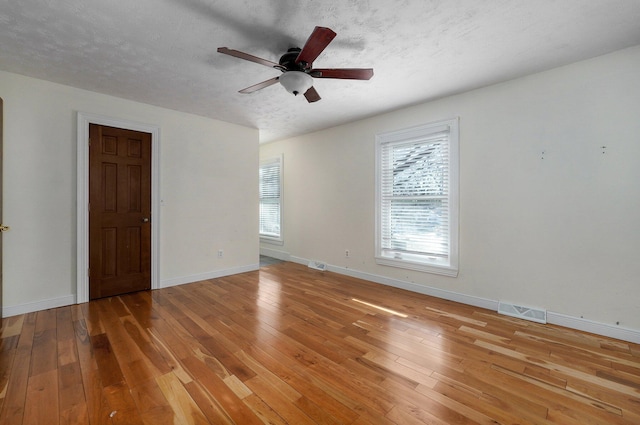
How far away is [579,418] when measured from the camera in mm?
1582

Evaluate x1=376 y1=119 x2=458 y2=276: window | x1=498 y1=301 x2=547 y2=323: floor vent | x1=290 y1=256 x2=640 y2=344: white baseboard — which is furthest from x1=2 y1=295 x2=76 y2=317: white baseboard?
x1=498 y1=301 x2=547 y2=323: floor vent

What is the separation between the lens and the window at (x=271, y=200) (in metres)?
6.16

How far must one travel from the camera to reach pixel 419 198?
3.85 meters

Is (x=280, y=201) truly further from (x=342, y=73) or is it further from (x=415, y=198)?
(x=342, y=73)

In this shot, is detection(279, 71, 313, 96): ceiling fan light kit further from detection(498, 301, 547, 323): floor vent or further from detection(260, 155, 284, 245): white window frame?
detection(260, 155, 284, 245): white window frame

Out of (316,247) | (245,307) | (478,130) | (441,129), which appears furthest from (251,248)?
(478,130)

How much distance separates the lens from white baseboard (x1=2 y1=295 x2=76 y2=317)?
9.67ft

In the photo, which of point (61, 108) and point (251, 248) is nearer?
point (61, 108)

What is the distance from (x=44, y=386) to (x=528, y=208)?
4.53m

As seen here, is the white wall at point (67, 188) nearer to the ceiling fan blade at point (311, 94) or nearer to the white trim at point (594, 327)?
the ceiling fan blade at point (311, 94)

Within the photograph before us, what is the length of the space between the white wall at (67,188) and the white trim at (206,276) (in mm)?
19

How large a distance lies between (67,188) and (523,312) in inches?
218

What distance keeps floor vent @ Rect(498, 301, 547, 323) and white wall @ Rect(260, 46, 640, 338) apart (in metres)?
0.07

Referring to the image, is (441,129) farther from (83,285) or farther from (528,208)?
(83,285)
